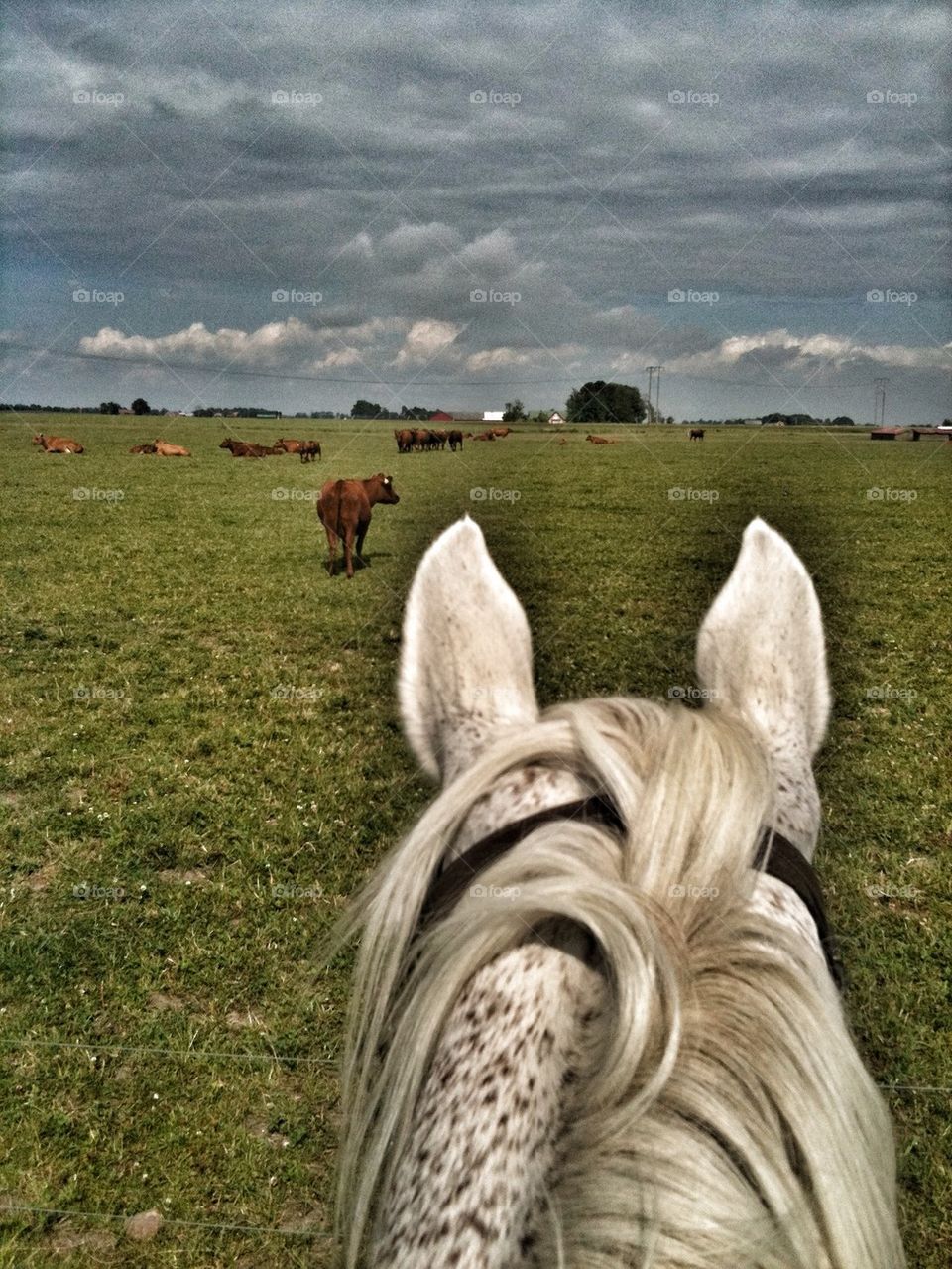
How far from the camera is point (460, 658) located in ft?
4.98

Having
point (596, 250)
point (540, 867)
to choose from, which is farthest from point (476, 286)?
point (540, 867)

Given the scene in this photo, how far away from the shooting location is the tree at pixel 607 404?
63.1 ft

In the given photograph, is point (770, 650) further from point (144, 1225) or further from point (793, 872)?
point (144, 1225)

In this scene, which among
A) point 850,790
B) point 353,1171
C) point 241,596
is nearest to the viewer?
point 353,1171

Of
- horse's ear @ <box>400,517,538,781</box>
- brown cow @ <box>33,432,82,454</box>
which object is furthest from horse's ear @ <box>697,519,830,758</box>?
brown cow @ <box>33,432,82,454</box>

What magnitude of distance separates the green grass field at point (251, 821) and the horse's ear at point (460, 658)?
5cm

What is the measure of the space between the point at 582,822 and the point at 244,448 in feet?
72.1

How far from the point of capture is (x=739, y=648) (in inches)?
60.2

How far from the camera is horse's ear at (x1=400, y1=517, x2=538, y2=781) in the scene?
1.49 meters

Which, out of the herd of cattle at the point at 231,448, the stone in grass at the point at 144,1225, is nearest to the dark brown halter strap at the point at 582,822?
the stone in grass at the point at 144,1225

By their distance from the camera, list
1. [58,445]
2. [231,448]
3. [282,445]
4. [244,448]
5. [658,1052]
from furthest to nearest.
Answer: [231,448]
[244,448]
[282,445]
[58,445]
[658,1052]

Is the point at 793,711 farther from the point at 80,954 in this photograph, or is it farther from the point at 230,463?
the point at 230,463

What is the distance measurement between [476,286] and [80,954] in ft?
19.4

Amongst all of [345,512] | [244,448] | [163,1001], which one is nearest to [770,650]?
[163,1001]
